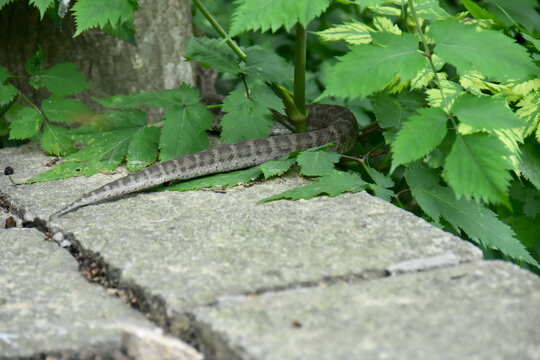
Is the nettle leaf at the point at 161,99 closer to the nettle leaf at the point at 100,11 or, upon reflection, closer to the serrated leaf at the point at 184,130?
the serrated leaf at the point at 184,130

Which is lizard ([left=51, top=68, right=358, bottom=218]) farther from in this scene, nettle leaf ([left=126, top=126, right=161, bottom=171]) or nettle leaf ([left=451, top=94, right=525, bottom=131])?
nettle leaf ([left=451, top=94, right=525, bottom=131])

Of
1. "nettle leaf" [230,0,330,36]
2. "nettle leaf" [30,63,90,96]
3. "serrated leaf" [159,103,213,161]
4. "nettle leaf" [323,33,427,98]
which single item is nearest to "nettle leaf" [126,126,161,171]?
"serrated leaf" [159,103,213,161]

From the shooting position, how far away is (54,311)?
1993mm

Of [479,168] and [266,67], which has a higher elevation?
[266,67]

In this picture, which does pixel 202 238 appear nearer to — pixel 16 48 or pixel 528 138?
pixel 528 138

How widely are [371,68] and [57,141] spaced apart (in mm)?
2090

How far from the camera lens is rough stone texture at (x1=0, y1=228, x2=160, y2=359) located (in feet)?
5.99

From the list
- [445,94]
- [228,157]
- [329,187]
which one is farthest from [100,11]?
[445,94]

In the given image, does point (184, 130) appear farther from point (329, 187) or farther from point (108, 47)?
point (108, 47)

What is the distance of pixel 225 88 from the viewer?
5.92 meters

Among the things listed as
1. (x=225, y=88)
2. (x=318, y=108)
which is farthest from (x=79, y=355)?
(x=225, y=88)

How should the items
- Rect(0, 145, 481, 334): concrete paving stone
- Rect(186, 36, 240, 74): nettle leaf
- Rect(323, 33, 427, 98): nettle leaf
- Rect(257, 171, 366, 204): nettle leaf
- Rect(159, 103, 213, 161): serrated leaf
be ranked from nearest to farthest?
Rect(0, 145, 481, 334): concrete paving stone < Rect(323, 33, 427, 98): nettle leaf < Rect(257, 171, 366, 204): nettle leaf < Rect(159, 103, 213, 161): serrated leaf < Rect(186, 36, 240, 74): nettle leaf

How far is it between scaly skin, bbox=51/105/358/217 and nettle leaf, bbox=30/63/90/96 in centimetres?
104

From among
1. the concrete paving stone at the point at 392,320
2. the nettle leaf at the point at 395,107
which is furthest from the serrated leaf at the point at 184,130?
the concrete paving stone at the point at 392,320
